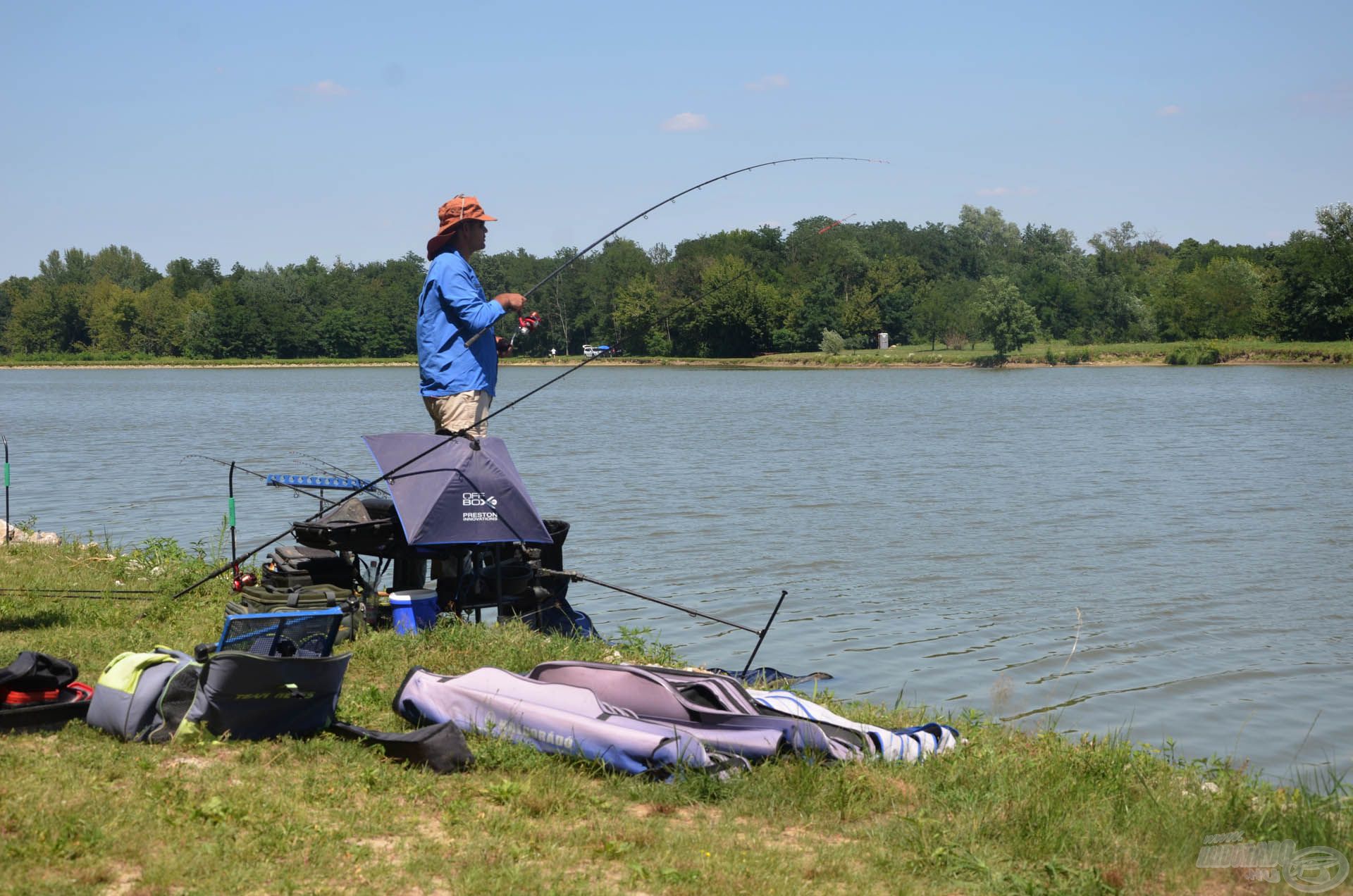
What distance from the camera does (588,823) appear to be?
3.97m

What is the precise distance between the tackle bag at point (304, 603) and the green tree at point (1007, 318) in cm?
7196

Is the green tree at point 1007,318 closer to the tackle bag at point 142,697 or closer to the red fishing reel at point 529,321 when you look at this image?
the red fishing reel at point 529,321

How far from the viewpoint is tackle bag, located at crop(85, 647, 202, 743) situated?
455 cm

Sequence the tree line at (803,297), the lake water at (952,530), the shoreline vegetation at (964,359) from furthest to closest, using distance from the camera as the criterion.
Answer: the tree line at (803,297) < the shoreline vegetation at (964,359) < the lake water at (952,530)

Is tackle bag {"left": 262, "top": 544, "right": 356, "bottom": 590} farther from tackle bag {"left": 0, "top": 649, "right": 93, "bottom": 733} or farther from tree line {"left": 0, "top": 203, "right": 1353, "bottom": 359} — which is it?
tree line {"left": 0, "top": 203, "right": 1353, "bottom": 359}

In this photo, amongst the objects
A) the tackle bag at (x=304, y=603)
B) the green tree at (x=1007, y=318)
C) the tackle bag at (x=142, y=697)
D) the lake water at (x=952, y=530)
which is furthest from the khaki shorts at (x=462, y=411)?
the green tree at (x=1007, y=318)

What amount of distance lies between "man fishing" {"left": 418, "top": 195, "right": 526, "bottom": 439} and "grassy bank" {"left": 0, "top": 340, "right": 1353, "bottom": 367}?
4028cm

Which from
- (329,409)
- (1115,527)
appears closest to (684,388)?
(329,409)

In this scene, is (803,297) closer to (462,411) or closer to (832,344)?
(832,344)

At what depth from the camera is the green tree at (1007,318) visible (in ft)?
250

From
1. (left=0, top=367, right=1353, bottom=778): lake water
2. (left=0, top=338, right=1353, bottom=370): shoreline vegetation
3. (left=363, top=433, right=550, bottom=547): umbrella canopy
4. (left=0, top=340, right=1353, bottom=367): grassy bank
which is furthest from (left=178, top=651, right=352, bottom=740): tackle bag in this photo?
(left=0, top=338, right=1353, bottom=370): shoreline vegetation

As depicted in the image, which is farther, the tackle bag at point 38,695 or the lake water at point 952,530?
the lake water at point 952,530

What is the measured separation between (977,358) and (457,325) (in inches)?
2775

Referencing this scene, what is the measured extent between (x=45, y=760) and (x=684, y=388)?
50703mm
